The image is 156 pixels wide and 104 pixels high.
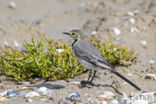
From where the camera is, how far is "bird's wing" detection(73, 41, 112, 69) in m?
6.01

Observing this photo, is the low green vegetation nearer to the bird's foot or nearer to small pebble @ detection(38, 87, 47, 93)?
the bird's foot

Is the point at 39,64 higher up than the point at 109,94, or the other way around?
the point at 39,64

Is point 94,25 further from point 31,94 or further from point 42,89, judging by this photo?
point 31,94

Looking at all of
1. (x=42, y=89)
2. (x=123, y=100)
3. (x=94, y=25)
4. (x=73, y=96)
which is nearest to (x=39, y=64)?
(x=42, y=89)

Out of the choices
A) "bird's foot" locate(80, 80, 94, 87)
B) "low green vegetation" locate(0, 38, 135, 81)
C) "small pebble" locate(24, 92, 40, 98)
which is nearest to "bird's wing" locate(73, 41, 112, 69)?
"bird's foot" locate(80, 80, 94, 87)

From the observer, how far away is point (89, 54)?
6.18 metres

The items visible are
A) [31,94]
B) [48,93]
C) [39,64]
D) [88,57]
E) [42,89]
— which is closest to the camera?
[31,94]

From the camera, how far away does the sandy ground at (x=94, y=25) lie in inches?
255

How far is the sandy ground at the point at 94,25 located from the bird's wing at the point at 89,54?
48 centimetres

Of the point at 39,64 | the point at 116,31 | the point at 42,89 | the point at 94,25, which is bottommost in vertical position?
the point at 42,89

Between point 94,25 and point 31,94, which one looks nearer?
point 31,94

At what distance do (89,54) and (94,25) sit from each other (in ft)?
13.7

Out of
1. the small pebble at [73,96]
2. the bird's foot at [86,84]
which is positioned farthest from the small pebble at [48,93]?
the bird's foot at [86,84]

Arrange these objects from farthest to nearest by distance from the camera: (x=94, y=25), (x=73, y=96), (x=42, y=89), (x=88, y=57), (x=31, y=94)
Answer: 1. (x=94, y=25)
2. (x=88, y=57)
3. (x=42, y=89)
4. (x=31, y=94)
5. (x=73, y=96)
